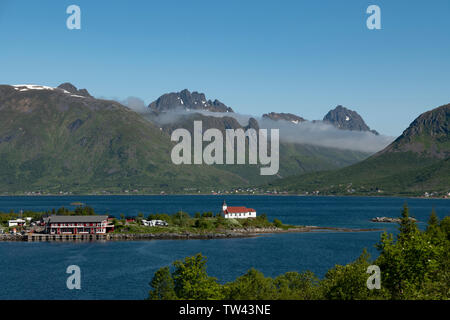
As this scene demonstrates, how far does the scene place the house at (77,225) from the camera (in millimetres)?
152875

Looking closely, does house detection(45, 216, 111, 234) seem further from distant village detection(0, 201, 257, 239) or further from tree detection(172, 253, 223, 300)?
tree detection(172, 253, 223, 300)

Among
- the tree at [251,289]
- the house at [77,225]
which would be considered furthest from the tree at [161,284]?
the house at [77,225]

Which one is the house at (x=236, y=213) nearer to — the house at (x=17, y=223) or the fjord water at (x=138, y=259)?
the fjord water at (x=138, y=259)

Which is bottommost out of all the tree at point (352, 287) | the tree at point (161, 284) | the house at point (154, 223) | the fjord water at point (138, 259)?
the fjord water at point (138, 259)

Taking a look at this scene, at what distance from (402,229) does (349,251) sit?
4863 cm

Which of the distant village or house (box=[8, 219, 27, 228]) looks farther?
house (box=[8, 219, 27, 228])

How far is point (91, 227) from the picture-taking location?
502 feet

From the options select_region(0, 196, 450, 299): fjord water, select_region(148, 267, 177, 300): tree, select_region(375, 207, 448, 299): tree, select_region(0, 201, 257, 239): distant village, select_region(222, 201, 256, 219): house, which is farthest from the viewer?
select_region(222, 201, 256, 219): house

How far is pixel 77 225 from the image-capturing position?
15500 cm

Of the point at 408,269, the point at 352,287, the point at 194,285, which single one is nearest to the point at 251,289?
the point at 194,285

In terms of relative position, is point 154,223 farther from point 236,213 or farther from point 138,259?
point 138,259

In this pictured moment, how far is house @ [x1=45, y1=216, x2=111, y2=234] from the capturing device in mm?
152875

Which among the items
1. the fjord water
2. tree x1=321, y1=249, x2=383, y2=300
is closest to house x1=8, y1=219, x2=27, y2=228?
the fjord water
